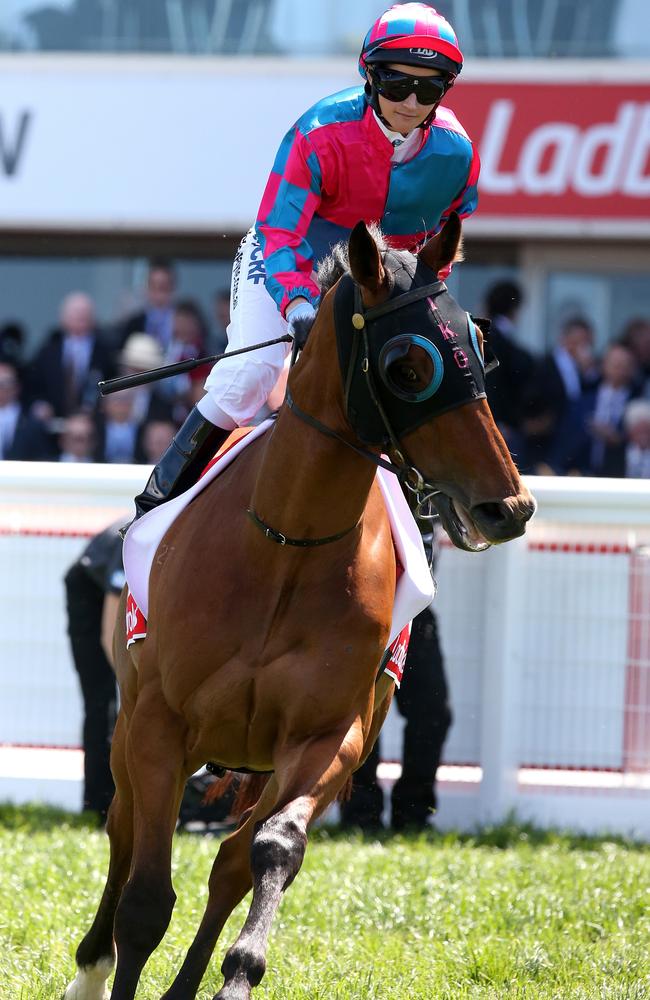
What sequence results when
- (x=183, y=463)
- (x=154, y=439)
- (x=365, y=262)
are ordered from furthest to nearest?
(x=154, y=439)
(x=183, y=463)
(x=365, y=262)

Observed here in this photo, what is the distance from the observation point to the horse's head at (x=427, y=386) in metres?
3.10

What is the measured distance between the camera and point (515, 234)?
12.4 metres

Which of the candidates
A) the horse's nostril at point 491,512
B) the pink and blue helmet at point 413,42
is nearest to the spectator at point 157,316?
the pink and blue helmet at point 413,42

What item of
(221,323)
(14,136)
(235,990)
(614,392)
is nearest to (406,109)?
(235,990)

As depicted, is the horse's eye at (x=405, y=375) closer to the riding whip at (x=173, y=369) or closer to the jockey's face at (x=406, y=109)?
the riding whip at (x=173, y=369)

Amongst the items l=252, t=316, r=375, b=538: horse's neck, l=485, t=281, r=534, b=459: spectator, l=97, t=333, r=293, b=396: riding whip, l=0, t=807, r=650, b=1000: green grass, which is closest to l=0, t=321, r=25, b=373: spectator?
l=485, t=281, r=534, b=459: spectator

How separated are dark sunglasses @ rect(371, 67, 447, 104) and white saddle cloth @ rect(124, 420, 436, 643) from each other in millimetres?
934

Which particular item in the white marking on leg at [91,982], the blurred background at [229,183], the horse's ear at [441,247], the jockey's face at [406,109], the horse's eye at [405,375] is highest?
the blurred background at [229,183]

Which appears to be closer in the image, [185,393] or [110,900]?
[110,900]

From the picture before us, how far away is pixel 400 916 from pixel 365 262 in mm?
2457

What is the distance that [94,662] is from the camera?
20.9 feet

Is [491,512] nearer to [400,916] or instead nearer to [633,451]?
[400,916]

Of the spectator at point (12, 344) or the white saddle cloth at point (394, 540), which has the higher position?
the spectator at point (12, 344)

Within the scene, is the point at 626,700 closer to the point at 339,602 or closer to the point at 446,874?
the point at 446,874
